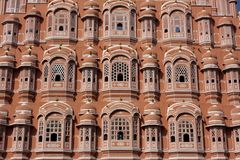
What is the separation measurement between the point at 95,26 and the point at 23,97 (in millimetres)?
9228

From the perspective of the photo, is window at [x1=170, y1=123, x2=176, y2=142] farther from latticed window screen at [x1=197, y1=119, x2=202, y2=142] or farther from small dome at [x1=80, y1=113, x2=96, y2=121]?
small dome at [x1=80, y1=113, x2=96, y2=121]

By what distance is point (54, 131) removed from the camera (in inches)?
1351

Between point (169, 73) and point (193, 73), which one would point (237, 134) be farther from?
point (169, 73)

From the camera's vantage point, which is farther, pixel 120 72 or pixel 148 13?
pixel 148 13

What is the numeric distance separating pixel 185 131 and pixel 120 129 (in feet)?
17.5

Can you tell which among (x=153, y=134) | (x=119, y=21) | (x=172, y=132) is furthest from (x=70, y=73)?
(x=172, y=132)

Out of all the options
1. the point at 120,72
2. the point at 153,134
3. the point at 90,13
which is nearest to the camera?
the point at 153,134

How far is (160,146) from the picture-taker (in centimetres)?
3409

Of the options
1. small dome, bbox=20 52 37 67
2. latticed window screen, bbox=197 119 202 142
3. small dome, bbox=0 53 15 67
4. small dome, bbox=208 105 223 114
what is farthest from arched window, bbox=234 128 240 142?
small dome, bbox=0 53 15 67

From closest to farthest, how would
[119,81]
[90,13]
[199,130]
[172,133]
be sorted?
[172,133], [199,130], [119,81], [90,13]

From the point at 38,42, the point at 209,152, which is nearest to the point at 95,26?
the point at 38,42

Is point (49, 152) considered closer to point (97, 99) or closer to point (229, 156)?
point (97, 99)

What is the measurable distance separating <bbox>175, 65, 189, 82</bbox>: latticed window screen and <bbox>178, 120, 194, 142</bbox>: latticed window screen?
12.9 ft

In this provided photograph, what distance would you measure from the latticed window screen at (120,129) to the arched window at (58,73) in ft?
20.1
